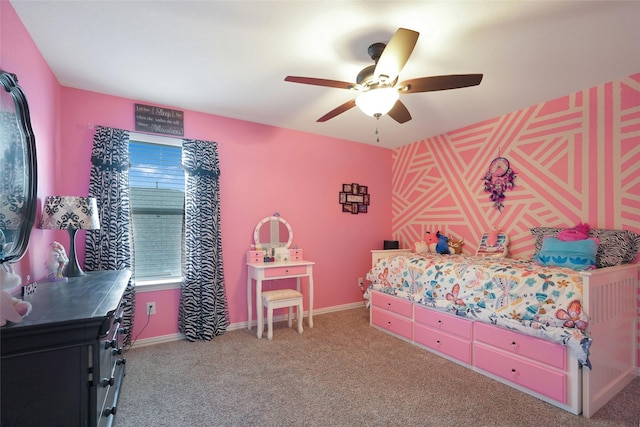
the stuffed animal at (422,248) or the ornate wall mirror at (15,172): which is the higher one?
the ornate wall mirror at (15,172)

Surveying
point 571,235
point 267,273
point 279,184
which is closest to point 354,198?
point 279,184

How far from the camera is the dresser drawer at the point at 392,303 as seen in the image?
9.81 ft

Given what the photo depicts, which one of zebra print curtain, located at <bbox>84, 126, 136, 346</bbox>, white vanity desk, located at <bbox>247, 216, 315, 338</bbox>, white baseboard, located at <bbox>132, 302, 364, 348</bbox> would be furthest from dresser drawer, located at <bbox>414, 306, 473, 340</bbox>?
zebra print curtain, located at <bbox>84, 126, 136, 346</bbox>

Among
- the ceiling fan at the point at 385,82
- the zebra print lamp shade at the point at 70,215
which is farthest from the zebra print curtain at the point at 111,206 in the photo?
the ceiling fan at the point at 385,82

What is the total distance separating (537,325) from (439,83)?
1765 millimetres

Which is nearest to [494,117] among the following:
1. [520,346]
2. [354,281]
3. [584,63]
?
[584,63]

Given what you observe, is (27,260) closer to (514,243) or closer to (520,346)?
(520,346)

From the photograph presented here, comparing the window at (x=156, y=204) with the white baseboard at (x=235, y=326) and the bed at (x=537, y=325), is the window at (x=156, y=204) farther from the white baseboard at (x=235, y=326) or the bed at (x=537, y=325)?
the bed at (x=537, y=325)

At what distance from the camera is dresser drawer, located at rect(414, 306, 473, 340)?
8.16ft

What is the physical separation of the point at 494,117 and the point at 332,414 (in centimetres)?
331

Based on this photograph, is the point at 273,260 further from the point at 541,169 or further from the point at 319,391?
the point at 541,169

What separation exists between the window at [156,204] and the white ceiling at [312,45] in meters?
0.49

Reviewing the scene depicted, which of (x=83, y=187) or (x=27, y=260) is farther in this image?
(x=83, y=187)

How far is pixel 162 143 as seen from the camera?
299 centimetres
